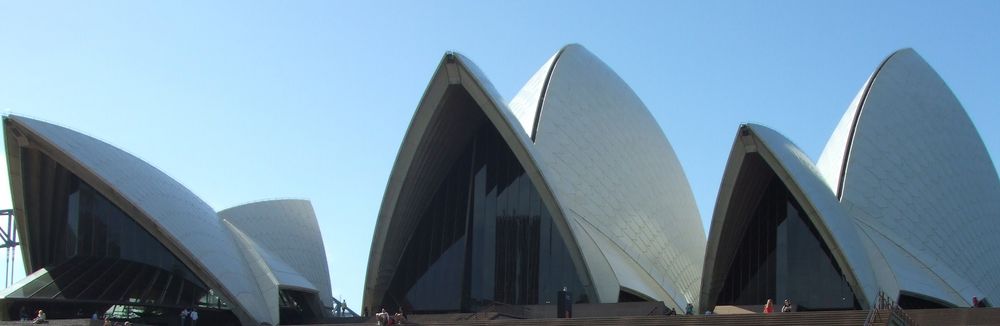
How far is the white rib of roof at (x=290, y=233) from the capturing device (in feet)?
127

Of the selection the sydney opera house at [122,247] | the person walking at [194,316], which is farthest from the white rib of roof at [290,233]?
the person walking at [194,316]

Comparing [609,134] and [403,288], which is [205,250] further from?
[609,134]

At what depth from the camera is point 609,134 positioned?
3747 centimetres

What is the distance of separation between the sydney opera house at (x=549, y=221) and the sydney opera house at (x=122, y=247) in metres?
0.06

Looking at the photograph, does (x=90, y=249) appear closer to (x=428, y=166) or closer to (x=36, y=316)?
(x=36, y=316)

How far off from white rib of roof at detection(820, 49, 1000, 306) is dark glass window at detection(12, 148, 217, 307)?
Result: 1756cm

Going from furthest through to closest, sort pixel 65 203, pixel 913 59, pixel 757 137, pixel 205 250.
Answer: pixel 913 59 < pixel 65 203 < pixel 205 250 < pixel 757 137

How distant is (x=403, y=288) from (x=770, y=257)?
10050 millimetres

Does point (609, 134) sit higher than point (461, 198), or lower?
higher

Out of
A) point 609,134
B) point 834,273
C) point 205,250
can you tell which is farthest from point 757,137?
point 205,250

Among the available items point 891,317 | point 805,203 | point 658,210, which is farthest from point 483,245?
point 891,317

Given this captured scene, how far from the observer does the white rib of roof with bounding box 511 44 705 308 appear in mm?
33375

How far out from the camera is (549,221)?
32625 millimetres

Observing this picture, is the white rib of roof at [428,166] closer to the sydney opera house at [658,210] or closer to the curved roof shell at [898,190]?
the sydney opera house at [658,210]
